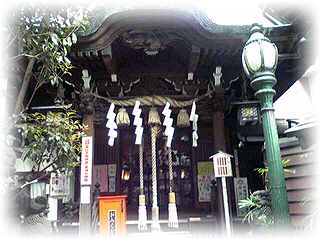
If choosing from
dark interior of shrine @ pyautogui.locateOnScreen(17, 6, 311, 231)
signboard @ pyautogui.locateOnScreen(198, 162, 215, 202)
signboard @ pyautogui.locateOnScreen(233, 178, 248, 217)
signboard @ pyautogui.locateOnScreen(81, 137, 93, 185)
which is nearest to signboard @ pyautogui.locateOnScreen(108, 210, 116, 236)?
signboard @ pyautogui.locateOnScreen(81, 137, 93, 185)

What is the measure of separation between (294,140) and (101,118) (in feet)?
15.4

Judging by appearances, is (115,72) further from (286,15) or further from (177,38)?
(286,15)

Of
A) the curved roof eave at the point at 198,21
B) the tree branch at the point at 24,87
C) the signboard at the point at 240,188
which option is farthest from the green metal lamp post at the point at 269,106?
the signboard at the point at 240,188

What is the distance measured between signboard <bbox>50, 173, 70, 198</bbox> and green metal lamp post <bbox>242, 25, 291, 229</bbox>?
19.0 feet

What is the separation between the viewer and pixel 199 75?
26.1ft

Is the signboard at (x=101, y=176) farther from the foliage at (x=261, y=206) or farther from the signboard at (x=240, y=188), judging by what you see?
the foliage at (x=261, y=206)

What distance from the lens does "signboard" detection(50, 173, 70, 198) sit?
25.3 ft

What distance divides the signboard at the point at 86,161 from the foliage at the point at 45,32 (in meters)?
2.42

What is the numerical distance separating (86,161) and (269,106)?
15.6 feet

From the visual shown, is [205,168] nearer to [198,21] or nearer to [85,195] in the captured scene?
[85,195]

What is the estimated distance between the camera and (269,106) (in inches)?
145

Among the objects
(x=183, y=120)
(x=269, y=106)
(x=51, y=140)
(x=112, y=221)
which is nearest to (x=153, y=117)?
(x=183, y=120)

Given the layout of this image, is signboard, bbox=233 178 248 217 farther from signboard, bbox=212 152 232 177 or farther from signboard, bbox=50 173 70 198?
signboard, bbox=50 173 70 198

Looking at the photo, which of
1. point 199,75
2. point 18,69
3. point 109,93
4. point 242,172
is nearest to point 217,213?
point 242,172
